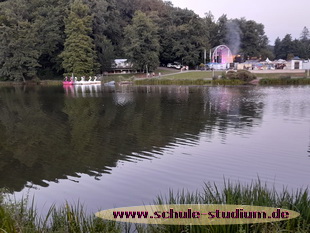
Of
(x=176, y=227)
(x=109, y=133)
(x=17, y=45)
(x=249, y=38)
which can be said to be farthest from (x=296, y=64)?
(x=176, y=227)

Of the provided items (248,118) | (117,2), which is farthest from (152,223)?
(117,2)

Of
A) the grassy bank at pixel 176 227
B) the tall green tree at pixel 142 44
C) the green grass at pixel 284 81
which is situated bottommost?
the grassy bank at pixel 176 227

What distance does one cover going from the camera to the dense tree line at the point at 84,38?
53281 mm

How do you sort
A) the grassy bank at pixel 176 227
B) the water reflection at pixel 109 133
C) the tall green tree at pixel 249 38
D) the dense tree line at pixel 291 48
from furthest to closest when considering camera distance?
the dense tree line at pixel 291 48
the tall green tree at pixel 249 38
the water reflection at pixel 109 133
the grassy bank at pixel 176 227

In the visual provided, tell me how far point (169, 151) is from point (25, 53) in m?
49.0

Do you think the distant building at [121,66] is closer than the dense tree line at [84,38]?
No

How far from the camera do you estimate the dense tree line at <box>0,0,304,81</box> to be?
53.3m

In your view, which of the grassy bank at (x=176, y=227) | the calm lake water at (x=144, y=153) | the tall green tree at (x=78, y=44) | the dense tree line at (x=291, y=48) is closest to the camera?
the grassy bank at (x=176, y=227)

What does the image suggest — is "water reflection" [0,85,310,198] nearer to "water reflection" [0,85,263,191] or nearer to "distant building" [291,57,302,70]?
"water reflection" [0,85,263,191]

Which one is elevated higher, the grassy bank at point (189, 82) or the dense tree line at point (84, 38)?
the dense tree line at point (84, 38)

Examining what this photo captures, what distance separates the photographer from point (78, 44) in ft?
174

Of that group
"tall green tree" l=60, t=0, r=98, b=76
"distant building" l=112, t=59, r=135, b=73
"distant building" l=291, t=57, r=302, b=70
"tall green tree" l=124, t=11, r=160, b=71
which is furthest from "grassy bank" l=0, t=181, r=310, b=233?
"distant building" l=112, t=59, r=135, b=73

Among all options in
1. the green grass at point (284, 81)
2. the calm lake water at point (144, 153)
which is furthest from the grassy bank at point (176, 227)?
the green grass at point (284, 81)

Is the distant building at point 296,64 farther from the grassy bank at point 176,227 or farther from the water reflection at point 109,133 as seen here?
the grassy bank at point 176,227
